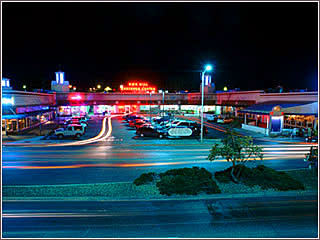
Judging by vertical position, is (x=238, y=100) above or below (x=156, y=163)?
above

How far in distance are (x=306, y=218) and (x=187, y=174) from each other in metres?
5.57

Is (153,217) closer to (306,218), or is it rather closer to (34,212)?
(34,212)

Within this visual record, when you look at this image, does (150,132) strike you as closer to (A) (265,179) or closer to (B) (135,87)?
(A) (265,179)

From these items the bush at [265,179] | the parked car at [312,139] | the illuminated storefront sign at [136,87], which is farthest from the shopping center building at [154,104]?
the bush at [265,179]

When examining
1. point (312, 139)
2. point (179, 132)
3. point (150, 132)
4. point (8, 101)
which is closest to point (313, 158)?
point (312, 139)

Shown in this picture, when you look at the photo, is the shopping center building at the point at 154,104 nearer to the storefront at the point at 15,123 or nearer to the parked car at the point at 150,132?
the storefront at the point at 15,123

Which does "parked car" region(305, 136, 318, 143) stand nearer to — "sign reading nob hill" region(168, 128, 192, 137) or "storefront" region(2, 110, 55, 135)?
"sign reading nob hill" region(168, 128, 192, 137)

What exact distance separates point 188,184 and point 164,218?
9.41ft

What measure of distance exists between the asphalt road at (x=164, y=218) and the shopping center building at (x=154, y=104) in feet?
73.6

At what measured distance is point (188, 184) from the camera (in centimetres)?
1132

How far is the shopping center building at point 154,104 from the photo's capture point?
30.8 m

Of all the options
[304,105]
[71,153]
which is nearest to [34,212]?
[71,153]

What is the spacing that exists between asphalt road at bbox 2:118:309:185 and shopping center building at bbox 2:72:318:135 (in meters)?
10.6

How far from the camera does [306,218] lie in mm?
8922
